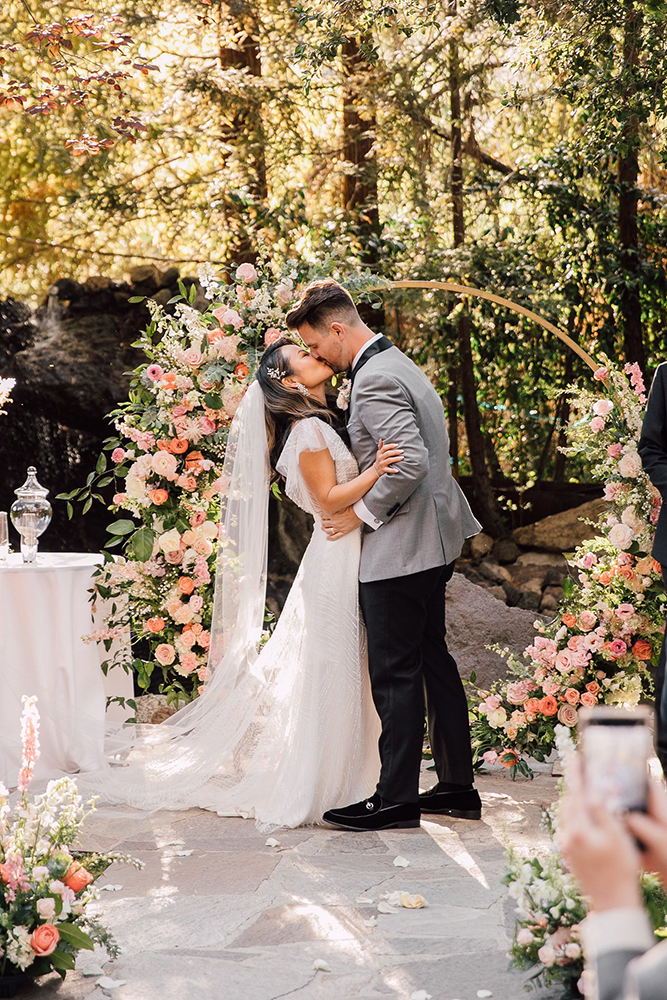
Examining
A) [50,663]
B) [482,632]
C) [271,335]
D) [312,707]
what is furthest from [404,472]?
[482,632]

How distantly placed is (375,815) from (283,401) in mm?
1559

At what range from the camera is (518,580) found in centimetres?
958

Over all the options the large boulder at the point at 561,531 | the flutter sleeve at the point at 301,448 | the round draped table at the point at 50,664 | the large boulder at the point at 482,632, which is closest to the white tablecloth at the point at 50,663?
the round draped table at the point at 50,664

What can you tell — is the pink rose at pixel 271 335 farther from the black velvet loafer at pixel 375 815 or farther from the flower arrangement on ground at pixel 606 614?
the black velvet loafer at pixel 375 815

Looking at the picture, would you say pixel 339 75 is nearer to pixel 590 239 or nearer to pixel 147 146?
pixel 147 146

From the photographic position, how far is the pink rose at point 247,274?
4594 mm

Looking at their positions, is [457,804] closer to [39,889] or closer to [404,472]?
[404,472]

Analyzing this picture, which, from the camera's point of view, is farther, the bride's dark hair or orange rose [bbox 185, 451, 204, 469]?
orange rose [bbox 185, 451, 204, 469]

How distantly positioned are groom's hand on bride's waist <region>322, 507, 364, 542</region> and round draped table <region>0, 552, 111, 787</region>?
51.8 inches

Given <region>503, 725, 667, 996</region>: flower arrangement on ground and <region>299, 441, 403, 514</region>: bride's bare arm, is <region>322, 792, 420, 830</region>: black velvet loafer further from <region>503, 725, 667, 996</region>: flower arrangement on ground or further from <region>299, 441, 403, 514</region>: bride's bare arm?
<region>503, 725, 667, 996</region>: flower arrangement on ground

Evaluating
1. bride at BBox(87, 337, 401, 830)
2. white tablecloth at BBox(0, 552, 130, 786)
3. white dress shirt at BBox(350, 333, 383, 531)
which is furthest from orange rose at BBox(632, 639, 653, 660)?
white tablecloth at BBox(0, 552, 130, 786)

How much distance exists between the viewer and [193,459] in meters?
4.71

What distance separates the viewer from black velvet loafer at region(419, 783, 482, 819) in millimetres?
4066

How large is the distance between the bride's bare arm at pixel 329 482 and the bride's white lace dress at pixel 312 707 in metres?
0.04
